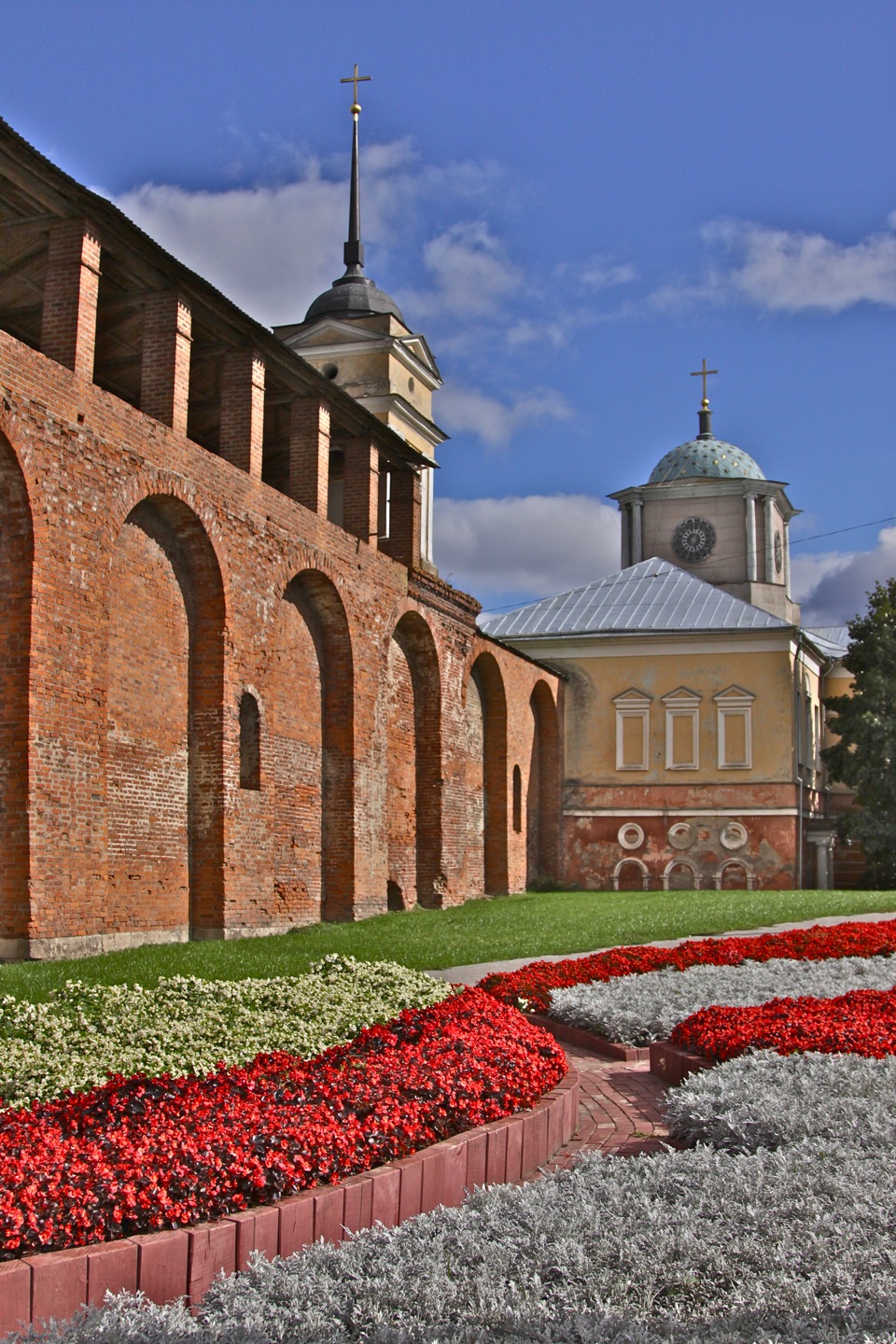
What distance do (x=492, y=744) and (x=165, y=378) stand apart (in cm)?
1553

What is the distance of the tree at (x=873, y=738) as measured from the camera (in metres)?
37.0

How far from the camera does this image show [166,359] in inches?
660

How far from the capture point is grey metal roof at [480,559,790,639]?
37.1m

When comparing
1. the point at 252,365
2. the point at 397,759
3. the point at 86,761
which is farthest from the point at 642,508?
the point at 86,761

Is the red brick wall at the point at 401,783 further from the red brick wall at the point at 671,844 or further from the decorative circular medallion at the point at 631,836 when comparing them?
the decorative circular medallion at the point at 631,836

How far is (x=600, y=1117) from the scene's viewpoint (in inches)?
297

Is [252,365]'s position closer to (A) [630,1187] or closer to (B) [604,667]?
(A) [630,1187]

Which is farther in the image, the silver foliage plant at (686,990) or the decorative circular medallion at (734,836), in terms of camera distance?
the decorative circular medallion at (734,836)

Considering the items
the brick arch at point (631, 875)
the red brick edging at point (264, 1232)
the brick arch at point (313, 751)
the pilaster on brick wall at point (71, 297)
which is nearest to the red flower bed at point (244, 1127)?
the red brick edging at point (264, 1232)

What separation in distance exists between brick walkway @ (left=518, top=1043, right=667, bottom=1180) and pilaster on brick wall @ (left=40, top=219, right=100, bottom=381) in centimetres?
950

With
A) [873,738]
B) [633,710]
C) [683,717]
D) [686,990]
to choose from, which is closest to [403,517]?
[633,710]

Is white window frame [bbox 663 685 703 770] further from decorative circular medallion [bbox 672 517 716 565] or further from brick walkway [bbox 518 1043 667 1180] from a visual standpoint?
brick walkway [bbox 518 1043 667 1180]

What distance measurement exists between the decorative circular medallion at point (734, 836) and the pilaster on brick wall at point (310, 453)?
61.6ft

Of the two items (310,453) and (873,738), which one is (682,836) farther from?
(310,453)
